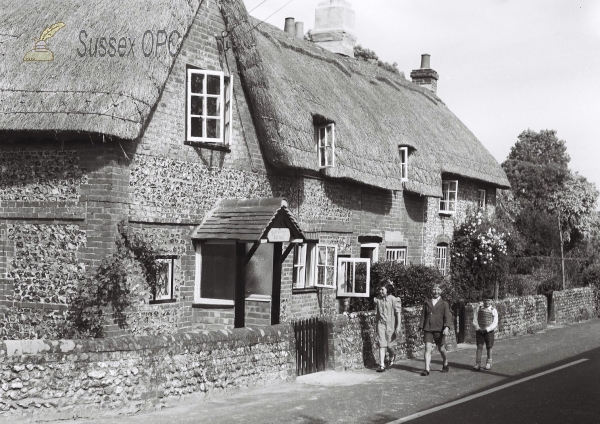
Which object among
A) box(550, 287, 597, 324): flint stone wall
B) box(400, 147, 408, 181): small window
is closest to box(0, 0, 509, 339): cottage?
box(400, 147, 408, 181): small window

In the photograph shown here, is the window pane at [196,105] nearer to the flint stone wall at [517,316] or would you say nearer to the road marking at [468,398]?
the road marking at [468,398]

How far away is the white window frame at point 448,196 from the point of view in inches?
1081

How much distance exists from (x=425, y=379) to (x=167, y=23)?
8.26m

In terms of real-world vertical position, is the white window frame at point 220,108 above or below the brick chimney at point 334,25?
below

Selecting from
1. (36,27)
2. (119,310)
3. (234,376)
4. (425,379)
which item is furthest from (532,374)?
(36,27)

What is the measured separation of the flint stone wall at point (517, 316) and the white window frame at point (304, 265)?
4894mm

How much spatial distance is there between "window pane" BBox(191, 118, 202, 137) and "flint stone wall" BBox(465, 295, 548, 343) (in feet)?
31.9

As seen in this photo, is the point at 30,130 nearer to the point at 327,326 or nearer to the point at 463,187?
the point at 327,326

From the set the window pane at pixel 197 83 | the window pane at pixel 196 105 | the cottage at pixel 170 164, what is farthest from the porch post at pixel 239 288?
the window pane at pixel 197 83

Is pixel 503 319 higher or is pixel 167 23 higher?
pixel 167 23

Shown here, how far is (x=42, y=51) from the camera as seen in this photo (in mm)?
14688

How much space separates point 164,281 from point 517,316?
13061 millimetres

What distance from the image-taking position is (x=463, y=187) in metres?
28.8

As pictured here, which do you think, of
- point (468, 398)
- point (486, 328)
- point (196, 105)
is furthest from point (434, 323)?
point (196, 105)
